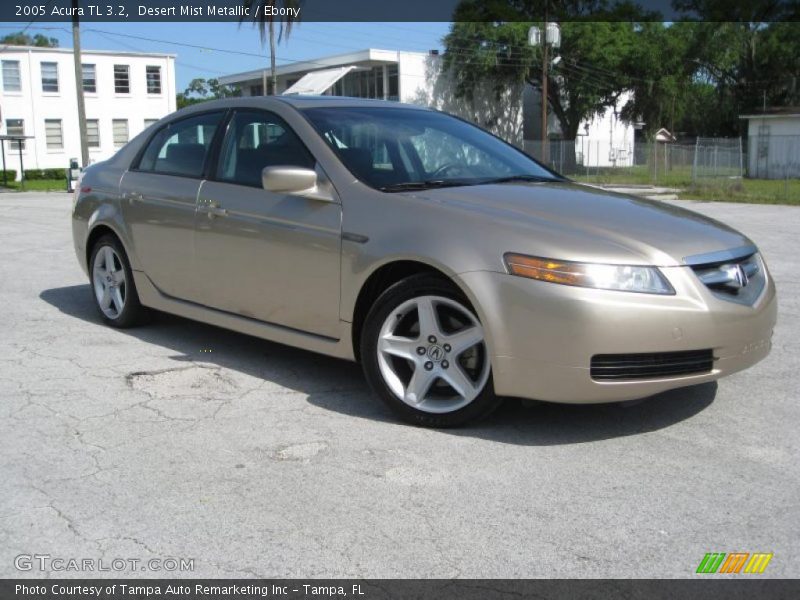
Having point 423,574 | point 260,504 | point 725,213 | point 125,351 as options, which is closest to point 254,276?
point 125,351

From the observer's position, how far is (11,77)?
48.6 metres

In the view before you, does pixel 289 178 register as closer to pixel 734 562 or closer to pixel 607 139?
pixel 734 562

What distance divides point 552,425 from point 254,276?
1.84 meters

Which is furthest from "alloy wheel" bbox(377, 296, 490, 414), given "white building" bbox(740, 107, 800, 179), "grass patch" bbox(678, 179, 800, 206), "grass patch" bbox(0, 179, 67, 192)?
"white building" bbox(740, 107, 800, 179)

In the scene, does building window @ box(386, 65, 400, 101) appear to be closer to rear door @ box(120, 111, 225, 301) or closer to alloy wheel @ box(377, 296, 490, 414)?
rear door @ box(120, 111, 225, 301)

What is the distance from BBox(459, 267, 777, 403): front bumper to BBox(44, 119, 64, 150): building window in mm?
52268

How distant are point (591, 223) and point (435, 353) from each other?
3.08ft

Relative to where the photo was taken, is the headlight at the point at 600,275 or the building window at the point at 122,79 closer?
the headlight at the point at 600,275

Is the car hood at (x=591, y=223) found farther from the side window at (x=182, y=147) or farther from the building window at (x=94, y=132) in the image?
the building window at (x=94, y=132)

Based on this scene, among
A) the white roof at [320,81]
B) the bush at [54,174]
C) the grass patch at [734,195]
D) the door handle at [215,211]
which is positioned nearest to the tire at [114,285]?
the door handle at [215,211]

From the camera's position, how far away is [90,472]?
3578mm

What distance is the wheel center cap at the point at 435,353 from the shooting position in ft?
13.2

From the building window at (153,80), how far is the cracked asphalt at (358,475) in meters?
51.4

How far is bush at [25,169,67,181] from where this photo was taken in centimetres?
4859
